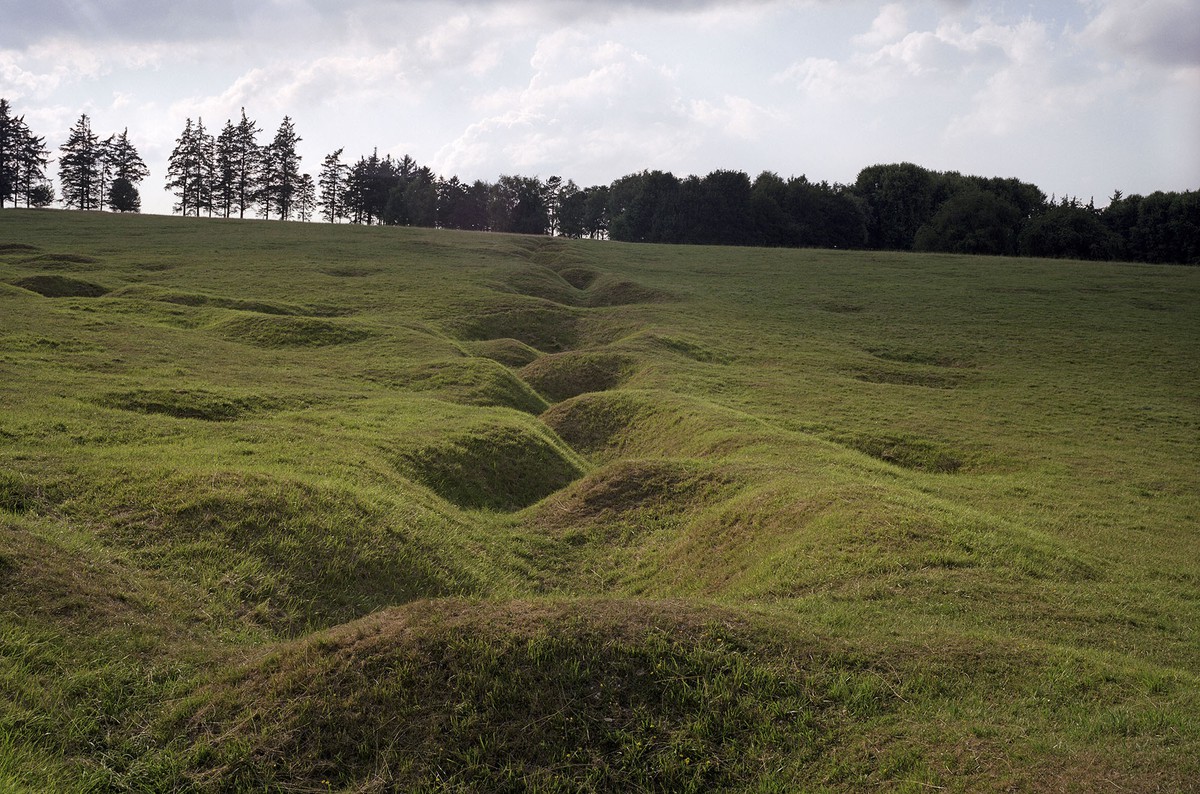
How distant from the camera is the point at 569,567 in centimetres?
1289

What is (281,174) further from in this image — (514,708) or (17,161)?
(514,708)

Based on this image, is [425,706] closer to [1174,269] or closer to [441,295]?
[441,295]

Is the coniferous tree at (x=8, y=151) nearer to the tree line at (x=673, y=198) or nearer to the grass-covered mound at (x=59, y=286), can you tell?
the tree line at (x=673, y=198)

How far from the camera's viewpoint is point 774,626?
728cm

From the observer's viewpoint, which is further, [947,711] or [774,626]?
[774,626]

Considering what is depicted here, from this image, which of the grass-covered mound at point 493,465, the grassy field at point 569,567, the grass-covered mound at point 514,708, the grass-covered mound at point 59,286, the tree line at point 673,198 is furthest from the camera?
the tree line at point 673,198

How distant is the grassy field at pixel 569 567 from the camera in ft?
19.0

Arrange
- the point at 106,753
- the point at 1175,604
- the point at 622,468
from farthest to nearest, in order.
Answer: the point at 622,468
the point at 1175,604
the point at 106,753

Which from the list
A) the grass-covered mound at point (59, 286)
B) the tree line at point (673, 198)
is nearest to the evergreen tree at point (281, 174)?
the tree line at point (673, 198)

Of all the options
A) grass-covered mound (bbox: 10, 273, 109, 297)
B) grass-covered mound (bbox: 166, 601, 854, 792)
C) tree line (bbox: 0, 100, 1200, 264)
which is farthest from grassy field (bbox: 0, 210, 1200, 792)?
tree line (bbox: 0, 100, 1200, 264)

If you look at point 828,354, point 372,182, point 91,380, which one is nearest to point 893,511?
point 91,380

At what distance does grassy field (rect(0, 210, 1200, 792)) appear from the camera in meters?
5.80

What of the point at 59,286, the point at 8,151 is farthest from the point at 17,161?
the point at 59,286

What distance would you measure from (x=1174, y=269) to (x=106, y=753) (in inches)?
2604
